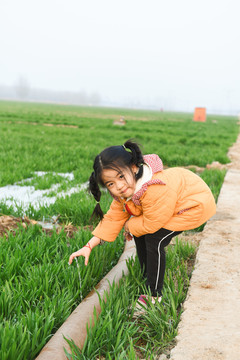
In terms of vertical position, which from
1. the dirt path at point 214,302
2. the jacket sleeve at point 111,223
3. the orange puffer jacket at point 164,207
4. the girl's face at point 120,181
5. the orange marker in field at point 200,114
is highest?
the orange marker in field at point 200,114

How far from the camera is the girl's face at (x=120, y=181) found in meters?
1.68

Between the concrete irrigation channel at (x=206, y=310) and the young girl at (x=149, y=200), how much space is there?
0.23 metres

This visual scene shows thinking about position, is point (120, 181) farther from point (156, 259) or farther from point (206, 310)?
point (206, 310)

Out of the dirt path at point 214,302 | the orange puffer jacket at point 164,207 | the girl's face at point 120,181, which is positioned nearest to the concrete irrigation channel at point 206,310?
the dirt path at point 214,302

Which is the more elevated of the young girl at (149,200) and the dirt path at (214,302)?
the young girl at (149,200)

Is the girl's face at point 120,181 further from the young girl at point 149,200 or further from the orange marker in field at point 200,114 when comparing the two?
the orange marker in field at point 200,114

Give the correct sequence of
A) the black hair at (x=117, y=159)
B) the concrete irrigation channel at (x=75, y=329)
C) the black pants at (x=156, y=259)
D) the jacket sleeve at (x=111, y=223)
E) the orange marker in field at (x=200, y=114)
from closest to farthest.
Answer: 1. the concrete irrigation channel at (x=75, y=329)
2. the black hair at (x=117, y=159)
3. the black pants at (x=156, y=259)
4. the jacket sleeve at (x=111, y=223)
5. the orange marker in field at (x=200, y=114)

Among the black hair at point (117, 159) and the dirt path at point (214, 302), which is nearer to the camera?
the dirt path at point (214, 302)

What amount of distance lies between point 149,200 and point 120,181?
0.60ft

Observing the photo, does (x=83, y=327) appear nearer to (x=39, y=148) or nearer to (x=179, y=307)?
(x=179, y=307)

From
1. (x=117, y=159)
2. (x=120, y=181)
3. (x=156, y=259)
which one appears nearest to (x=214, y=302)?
(x=156, y=259)

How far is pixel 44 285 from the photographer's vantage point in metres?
1.83

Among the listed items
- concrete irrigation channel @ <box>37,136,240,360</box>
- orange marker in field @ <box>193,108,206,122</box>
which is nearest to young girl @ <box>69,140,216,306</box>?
concrete irrigation channel @ <box>37,136,240,360</box>

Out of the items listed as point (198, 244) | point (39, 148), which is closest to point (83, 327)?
point (198, 244)
